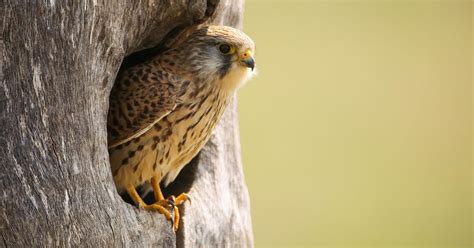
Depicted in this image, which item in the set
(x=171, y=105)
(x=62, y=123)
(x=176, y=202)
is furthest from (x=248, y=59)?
(x=62, y=123)

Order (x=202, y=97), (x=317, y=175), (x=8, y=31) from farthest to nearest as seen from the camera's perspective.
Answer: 1. (x=317, y=175)
2. (x=202, y=97)
3. (x=8, y=31)

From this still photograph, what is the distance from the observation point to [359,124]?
11.5 meters

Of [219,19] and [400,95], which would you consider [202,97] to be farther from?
[400,95]

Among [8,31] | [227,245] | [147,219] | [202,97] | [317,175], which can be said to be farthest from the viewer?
[317,175]

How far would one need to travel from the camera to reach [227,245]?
17.1 feet

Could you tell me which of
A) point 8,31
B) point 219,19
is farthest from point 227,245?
point 8,31

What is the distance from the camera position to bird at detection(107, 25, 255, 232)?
472 cm

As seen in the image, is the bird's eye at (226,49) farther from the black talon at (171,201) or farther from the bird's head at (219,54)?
the black talon at (171,201)

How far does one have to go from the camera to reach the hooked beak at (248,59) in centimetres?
494

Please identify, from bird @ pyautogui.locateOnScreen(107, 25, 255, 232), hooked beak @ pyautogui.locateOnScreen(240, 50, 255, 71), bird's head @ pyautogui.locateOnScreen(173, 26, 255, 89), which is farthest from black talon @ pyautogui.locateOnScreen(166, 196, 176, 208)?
hooked beak @ pyautogui.locateOnScreen(240, 50, 255, 71)

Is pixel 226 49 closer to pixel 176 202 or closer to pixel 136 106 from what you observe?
pixel 136 106

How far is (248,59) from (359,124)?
6.71 metres

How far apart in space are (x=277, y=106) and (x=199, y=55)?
22.2 ft

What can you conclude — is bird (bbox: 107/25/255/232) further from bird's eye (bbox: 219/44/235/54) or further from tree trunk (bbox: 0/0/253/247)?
tree trunk (bbox: 0/0/253/247)
